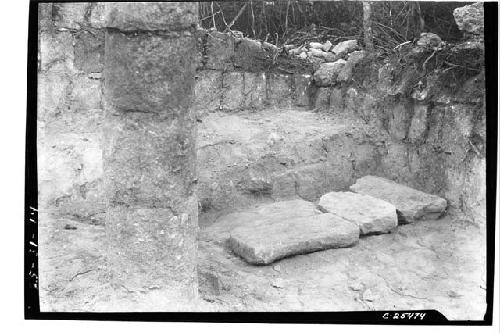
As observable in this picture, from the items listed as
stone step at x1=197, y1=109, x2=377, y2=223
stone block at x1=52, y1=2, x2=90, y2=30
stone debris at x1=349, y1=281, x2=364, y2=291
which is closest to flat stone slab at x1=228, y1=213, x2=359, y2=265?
stone debris at x1=349, y1=281, x2=364, y2=291

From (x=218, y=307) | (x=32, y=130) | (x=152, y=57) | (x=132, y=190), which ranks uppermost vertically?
(x=152, y=57)

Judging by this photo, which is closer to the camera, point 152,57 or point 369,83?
point 152,57

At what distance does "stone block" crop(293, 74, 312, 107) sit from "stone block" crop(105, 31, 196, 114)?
2.94m

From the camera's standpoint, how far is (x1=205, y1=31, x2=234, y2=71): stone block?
238 inches

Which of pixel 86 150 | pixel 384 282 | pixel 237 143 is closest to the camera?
pixel 384 282

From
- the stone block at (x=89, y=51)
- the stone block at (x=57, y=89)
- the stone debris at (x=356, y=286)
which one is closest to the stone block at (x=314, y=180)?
the stone debris at (x=356, y=286)

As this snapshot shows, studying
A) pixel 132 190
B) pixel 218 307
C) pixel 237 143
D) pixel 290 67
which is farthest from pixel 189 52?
pixel 290 67

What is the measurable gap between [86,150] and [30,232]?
1.62 m

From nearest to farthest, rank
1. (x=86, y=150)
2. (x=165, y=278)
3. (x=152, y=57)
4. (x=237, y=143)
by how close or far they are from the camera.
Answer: (x=152, y=57), (x=165, y=278), (x=86, y=150), (x=237, y=143)

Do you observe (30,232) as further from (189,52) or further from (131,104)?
(189,52)

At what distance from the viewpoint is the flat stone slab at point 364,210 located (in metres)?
4.93

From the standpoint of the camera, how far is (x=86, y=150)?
5.16m

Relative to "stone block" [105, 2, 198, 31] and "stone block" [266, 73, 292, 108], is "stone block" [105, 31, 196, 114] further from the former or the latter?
"stone block" [266, 73, 292, 108]

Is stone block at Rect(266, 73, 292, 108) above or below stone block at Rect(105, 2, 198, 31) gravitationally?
below
